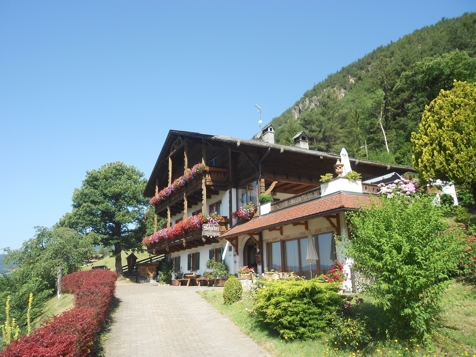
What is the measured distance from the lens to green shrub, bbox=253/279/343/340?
29.9 feet

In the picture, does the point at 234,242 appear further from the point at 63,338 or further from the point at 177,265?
the point at 63,338

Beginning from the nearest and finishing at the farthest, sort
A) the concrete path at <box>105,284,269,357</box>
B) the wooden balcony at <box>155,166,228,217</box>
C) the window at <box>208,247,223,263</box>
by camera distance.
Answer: the concrete path at <box>105,284,269,357</box> → the wooden balcony at <box>155,166,228,217</box> → the window at <box>208,247,223,263</box>

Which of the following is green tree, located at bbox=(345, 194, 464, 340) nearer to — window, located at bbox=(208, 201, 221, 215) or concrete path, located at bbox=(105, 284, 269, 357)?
concrete path, located at bbox=(105, 284, 269, 357)

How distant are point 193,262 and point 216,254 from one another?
429 centimetres

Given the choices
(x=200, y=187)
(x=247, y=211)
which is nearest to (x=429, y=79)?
(x=200, y=187)

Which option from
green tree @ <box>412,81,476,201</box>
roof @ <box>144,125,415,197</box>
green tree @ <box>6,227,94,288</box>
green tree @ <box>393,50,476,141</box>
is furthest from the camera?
green tree @ <box>393,50,476,141</box>

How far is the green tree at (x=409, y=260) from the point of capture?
6918mm

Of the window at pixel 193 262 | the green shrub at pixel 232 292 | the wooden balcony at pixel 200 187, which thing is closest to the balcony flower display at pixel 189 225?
the wooden balcony at pixel 200 187

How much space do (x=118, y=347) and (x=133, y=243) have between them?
28525 mm

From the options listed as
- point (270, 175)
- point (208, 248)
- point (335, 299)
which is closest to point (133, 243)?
point (208, 248)

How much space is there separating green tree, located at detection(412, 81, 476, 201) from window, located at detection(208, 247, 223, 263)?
493 inches

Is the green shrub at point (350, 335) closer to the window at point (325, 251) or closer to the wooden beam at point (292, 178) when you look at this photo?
the window at point (325, 251)

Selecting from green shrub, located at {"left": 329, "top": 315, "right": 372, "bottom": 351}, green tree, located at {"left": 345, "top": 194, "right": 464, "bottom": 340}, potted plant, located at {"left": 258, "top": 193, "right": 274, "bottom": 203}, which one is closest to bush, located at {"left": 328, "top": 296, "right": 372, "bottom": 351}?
green shrub, located at {"left": 329, "top": 315, "right": 372, "bottom": 351}

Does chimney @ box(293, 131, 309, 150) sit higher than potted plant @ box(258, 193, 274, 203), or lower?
higher
